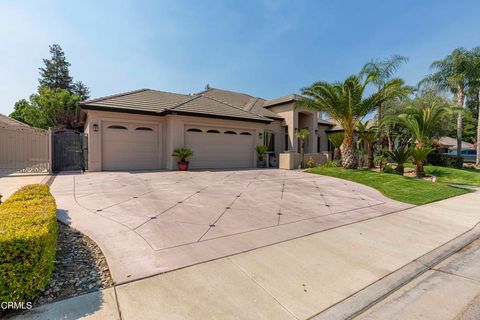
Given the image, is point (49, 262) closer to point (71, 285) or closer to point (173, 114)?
point (71, 285)

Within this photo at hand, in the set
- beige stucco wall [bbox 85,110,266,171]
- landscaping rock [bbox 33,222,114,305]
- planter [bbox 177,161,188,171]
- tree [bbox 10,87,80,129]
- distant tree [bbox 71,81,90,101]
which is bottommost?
landscaping rock [bbox 33,222,114,305]

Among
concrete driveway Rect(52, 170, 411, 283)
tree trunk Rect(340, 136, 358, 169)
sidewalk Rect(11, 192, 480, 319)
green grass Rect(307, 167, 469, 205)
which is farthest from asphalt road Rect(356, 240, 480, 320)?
tree trunk Rect(340, 136, 358, 169)

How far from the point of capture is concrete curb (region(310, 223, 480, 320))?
272 cm

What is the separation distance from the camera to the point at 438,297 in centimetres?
312

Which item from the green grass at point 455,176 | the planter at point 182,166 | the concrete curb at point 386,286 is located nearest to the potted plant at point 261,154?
the planter at point 182,166

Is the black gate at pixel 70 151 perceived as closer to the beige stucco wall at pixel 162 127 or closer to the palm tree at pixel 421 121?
the beige stucco wall at pixel 162 127

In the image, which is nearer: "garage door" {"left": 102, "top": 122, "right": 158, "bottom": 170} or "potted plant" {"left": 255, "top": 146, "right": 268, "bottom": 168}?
"garage door" {"left": 102, "top": 122, "right": 158, "bottom": 170}

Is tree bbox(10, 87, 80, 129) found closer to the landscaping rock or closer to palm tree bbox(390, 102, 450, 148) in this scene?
the landscaping rock

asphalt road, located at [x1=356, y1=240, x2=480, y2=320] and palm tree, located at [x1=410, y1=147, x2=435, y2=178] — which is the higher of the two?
palm tree, located at [x1=410, y1=147, x2=435, y2=178]

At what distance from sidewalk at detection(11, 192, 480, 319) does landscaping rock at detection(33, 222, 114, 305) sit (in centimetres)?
20

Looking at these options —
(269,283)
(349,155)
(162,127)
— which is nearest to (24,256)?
(269,283)

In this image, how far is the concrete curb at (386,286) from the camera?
272 cm

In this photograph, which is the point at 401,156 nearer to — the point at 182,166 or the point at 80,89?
the point at 182,166

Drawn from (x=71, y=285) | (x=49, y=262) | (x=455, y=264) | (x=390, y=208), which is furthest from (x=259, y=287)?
(x=390, y=208)
